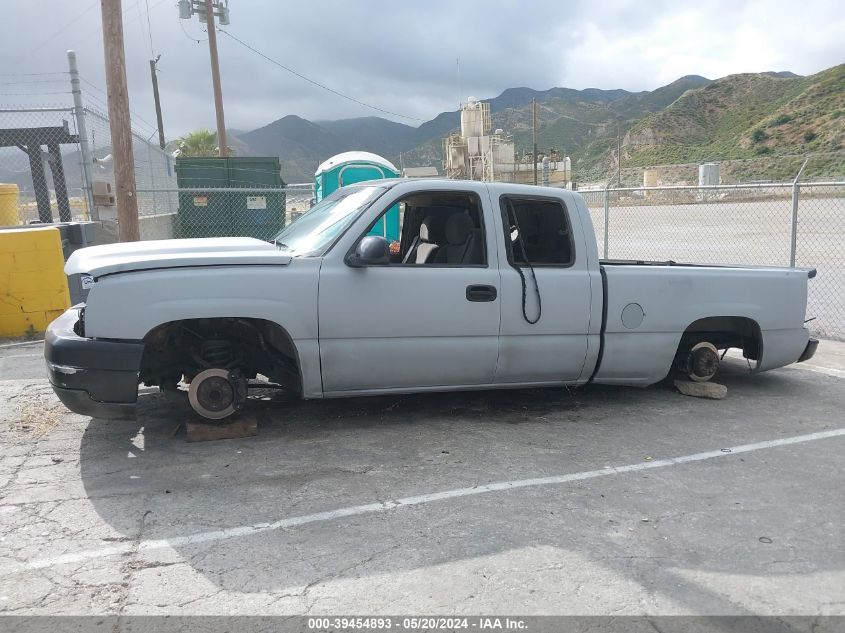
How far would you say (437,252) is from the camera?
5148 millimetres

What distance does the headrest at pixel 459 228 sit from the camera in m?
5.07

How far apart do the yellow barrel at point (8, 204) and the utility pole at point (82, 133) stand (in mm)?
1068

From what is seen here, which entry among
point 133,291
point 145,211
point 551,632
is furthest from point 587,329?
point 145,211

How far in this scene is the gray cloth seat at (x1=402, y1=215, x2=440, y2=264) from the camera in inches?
203

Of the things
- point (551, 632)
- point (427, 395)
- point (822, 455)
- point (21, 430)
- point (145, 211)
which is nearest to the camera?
point (551, 632)

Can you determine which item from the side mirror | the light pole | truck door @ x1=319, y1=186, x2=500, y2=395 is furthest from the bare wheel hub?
the light pole

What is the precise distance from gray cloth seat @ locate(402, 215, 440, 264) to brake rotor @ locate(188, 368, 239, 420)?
1.65 metres

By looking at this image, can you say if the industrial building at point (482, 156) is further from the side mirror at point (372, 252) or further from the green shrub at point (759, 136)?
the side mirror at point (372, 252)

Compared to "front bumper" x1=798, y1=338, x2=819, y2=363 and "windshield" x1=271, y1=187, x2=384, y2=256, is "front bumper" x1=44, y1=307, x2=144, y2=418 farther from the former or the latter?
"front bumper" x1=798, y1=338, x2=819, y2=363

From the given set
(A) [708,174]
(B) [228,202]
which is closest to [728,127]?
(A) [708,174]

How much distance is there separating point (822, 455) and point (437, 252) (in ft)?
9.81

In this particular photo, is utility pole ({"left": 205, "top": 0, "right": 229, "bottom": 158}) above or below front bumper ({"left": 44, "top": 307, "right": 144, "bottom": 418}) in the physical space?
above

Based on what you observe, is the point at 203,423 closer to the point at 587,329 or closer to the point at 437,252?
the point at 437,252

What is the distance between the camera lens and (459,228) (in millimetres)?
5094
